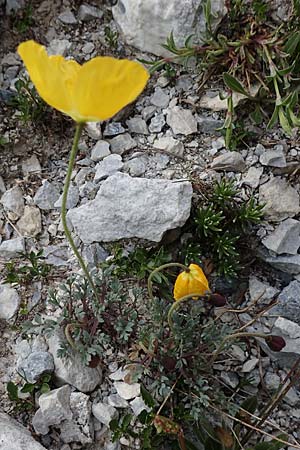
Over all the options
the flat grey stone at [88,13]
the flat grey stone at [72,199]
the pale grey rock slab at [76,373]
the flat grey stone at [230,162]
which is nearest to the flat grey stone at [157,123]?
the flat grey stone at [230,162]

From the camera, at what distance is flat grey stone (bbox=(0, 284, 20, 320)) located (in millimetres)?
2726

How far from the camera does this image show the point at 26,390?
8.14 ft

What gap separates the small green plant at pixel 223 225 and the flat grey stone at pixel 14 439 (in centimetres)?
93

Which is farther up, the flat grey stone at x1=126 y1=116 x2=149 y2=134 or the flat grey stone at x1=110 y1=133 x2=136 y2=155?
the flat grey stone at x1=126 y1=116 x2=149 y2=134

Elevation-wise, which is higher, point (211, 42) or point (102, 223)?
point (211, 42)

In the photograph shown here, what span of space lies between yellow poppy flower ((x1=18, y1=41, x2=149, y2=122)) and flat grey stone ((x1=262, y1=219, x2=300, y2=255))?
1.24m

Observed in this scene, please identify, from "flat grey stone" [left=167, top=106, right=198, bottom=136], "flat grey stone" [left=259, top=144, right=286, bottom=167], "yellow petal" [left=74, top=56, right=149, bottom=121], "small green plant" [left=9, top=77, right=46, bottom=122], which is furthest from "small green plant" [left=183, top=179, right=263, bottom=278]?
"yellow petal" [left=74, top=56, right=149, bottom=121]

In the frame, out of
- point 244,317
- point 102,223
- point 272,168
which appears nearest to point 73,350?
point 102,223

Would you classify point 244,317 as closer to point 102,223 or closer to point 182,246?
point 182,246

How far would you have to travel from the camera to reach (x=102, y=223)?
9.08ft

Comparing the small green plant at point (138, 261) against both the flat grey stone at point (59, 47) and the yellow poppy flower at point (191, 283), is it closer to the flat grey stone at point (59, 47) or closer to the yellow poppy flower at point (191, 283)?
the yellow poppy flower at point (191, 283)

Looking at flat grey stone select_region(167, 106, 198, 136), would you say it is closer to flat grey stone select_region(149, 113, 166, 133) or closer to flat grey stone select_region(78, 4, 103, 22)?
flat grey stone select_region(149, 113, 166, 133)

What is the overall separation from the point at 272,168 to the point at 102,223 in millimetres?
798

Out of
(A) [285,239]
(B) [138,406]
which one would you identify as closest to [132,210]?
(A) [285,239]
